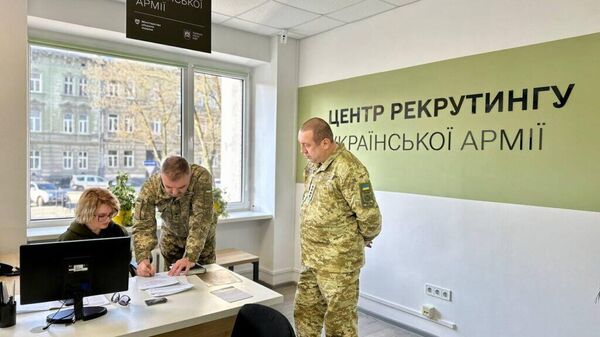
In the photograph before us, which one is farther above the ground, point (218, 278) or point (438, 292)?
point (218, 278)

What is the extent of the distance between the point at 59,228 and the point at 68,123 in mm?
975

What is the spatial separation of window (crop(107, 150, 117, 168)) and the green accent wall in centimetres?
243

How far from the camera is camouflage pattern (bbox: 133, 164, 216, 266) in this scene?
7.85 ft

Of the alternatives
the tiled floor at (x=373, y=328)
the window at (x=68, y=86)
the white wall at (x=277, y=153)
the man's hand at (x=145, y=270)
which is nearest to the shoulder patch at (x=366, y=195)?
the man's hand at (x=145, y=270)

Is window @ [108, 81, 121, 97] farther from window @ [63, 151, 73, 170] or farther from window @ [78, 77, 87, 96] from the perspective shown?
window @ [63, 151, 73, 170]

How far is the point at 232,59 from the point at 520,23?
9.42 ft

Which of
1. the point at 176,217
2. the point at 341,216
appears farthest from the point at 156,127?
the point at 341,216

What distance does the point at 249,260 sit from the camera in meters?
4.15

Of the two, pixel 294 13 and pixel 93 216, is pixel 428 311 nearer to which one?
pixel 93 216

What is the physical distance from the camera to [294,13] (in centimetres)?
380

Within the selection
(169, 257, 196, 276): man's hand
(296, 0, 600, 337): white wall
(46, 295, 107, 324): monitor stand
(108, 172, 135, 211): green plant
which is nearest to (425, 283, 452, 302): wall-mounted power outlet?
(296, 0, 600, 337): white wall

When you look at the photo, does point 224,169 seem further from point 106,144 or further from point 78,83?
point 78,83

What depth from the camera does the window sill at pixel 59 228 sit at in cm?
333

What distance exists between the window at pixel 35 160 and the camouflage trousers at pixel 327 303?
2.69 meters
